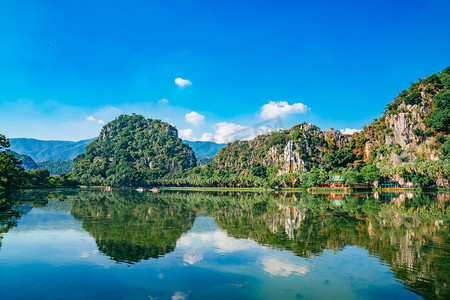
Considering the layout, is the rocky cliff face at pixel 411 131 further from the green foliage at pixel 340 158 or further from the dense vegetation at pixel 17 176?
the dense vegetation at pixel 17 176

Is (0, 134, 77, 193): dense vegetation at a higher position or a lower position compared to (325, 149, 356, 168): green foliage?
Result: lower

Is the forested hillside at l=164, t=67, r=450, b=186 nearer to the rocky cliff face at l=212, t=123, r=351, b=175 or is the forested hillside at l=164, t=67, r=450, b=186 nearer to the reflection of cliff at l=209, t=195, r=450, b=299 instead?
the rocky cliff face at l=212, t=123, r=351, b=175

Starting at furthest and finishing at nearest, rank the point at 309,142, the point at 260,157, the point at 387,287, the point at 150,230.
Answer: the point at 260,157 → the point at 309,142 → the point at 150,230 → the point at 387,287

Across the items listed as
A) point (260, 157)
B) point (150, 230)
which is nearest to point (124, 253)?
point (150, 230)

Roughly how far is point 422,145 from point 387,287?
106 metres

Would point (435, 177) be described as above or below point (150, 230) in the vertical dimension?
above

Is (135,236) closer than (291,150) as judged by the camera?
Yes

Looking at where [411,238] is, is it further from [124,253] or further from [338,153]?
[338,153]

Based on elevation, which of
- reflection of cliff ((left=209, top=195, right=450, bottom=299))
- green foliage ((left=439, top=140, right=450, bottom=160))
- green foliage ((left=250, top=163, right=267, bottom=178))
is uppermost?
green foliage ((left=439, top=140, right=450, bottom=160))

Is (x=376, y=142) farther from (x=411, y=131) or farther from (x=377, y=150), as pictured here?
(x=411, y=131)

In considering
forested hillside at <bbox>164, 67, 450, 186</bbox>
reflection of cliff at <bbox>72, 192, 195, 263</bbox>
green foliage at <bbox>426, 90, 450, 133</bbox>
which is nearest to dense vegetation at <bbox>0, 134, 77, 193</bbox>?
reflection of cliff at <bbox>72, 192, 195, 263</bbox>

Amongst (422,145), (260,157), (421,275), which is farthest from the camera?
(260,157)

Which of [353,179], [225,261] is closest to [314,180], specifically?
[353,179]

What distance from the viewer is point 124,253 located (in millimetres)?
14727
